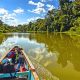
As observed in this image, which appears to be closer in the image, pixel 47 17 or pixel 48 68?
pixel 48 68

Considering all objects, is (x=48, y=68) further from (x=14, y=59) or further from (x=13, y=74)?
(x=13, y=74)

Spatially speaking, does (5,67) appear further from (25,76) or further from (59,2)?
(59,2)

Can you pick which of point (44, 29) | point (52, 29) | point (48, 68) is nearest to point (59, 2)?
point (52, 29)

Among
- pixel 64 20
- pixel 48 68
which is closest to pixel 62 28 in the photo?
pixel 64 20

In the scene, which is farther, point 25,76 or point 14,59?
point 14,59

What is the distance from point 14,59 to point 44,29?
319 feet

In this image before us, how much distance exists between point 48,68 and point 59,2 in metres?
80.6

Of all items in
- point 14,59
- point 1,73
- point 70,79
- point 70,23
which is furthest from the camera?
point 70,23

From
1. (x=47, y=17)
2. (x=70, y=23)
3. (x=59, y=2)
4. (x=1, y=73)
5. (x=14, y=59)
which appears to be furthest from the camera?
(x=47, y=17)

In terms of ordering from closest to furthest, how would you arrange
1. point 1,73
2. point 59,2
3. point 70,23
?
point 1,73, point 70,23, point 59,2

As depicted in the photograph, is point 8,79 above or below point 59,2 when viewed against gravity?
below

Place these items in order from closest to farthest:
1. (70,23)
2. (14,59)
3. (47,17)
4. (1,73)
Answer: (1,73), (14,59), (70,23), (47,17)

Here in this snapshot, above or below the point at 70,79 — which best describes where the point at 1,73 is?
above

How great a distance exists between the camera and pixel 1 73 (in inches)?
305
